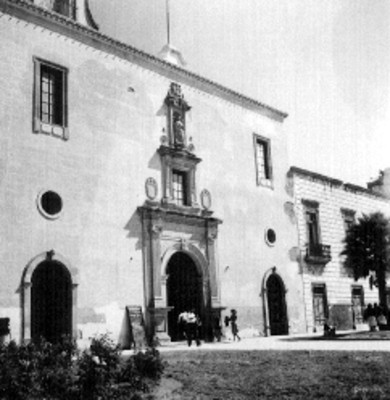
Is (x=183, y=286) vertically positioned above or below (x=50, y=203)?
below

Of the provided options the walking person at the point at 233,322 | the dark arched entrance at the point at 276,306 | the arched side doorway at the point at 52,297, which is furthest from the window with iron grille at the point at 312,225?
the arched side doorway at the point at 52,297

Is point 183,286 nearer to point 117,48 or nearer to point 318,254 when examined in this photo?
point 318,254

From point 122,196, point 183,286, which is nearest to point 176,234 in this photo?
point 183,286

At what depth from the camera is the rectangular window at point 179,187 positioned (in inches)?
896

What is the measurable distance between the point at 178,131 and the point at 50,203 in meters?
7.05

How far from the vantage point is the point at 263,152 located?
91.1 ft

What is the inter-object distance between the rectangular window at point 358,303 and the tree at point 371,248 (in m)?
4.65

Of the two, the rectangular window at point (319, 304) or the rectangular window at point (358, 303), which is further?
the rectangular window at point (358, 303)

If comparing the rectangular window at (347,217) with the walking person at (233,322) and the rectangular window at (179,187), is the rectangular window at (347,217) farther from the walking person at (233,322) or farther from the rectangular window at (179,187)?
the rectangular window at (179,187)

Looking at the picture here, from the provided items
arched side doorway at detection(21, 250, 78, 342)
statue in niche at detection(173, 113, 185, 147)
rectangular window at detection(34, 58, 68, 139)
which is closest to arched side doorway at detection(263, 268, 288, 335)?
statue in niche at detection(173, 113, 185, 147)

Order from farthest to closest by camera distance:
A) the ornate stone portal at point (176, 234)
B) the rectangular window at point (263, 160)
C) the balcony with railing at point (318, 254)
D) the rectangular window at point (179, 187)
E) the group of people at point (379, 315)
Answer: the balcony with railing at point (318, 254) < the rectangular window at point (263, 160) < the group of people at point (379, 315) < the rectangular window at point (179, 187) < the ornate stone portal at point (176, 234)

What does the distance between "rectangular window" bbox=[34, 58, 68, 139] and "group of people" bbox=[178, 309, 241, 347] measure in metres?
7.92

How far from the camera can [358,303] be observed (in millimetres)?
30906

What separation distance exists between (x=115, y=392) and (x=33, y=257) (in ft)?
33.1
